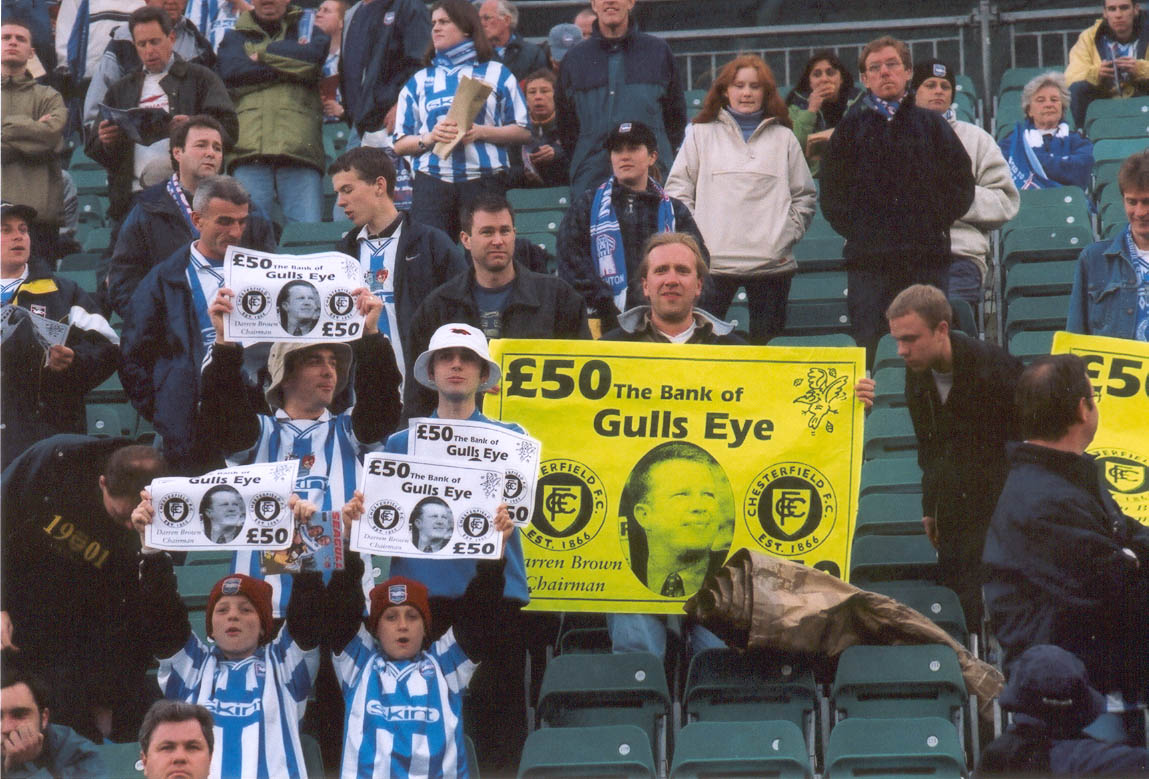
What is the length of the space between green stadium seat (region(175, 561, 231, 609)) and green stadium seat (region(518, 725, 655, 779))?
1655mm

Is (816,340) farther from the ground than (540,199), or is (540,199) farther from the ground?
(540,199)

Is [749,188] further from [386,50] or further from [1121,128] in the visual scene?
[1121,128]

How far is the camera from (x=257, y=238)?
27.2 feet

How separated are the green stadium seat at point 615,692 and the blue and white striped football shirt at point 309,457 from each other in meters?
0.74

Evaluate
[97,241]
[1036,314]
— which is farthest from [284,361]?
[97,241]

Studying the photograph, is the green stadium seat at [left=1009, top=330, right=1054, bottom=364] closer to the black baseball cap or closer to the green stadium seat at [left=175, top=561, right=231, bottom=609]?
the black baseball cap

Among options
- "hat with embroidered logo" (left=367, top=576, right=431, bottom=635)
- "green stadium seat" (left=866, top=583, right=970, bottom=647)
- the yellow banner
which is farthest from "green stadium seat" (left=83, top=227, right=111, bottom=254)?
the yellow banner

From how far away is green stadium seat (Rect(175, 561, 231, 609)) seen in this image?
24.8 feet

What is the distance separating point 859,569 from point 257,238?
9.19 ft

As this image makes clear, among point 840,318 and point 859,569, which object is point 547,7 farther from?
point 859,569

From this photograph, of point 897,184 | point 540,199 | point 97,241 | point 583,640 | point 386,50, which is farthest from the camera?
point 97,241

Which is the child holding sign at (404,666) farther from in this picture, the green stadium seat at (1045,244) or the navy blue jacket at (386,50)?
the navy blue jacket at (386,50)

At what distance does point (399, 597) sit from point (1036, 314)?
4122 mm

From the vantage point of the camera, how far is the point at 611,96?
395 inches
